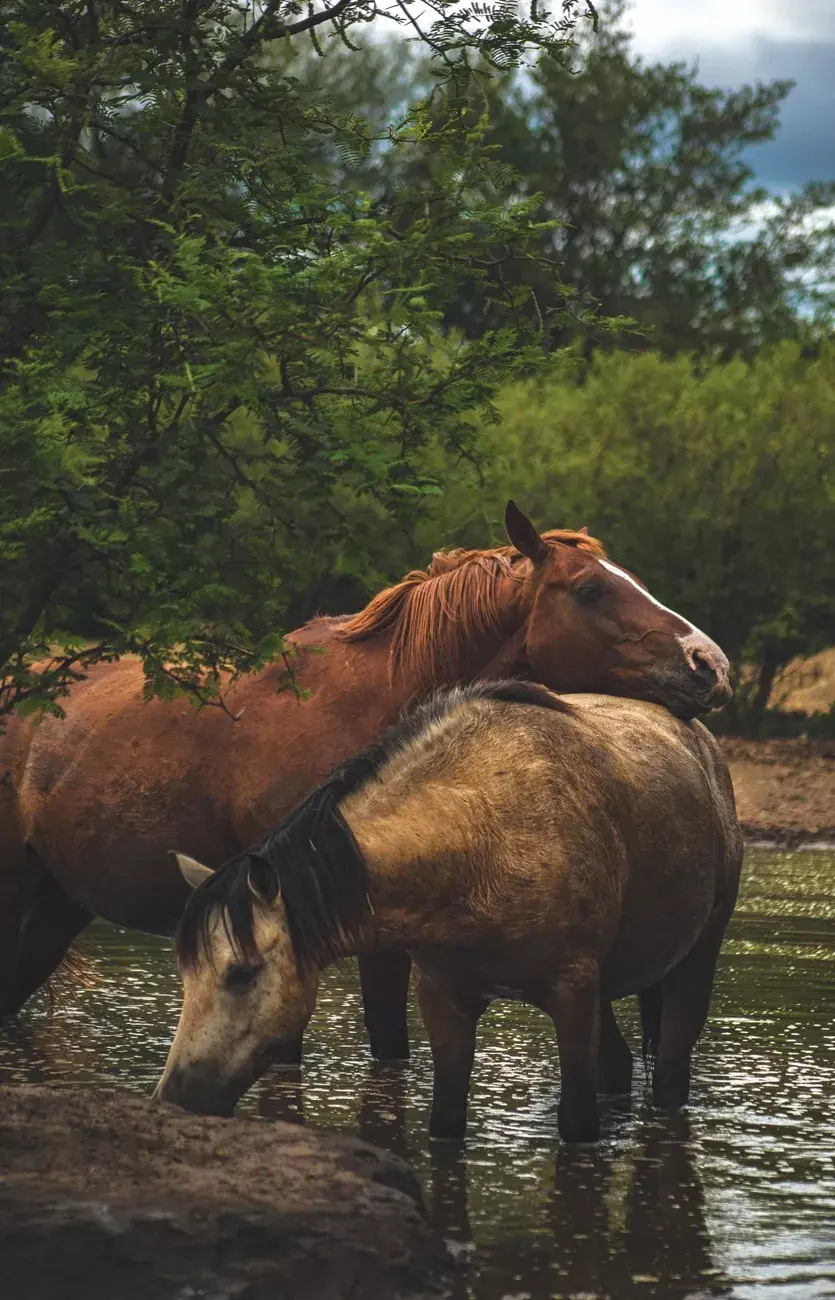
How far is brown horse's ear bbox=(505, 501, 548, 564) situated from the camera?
8.21 metres

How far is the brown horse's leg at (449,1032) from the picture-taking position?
688 cm

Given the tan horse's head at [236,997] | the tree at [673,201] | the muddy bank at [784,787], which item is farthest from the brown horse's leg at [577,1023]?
the tree at [673,201]

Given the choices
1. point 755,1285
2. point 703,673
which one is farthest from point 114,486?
point 755,1285

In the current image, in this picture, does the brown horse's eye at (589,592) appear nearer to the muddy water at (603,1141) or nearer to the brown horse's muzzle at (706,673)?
the brown horse's muzzle at (706,673)

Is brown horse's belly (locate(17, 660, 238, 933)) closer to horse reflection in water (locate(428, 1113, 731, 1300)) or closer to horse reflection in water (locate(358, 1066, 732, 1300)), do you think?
horse reflection in water (locate(358, 1066, 732, 1300))

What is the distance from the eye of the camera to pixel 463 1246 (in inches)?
226

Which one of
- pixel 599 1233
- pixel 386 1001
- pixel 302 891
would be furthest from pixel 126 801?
pixel 599 1233

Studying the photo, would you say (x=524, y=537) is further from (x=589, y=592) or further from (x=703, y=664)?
(x=703, y=664)

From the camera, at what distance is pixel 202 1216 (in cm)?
488

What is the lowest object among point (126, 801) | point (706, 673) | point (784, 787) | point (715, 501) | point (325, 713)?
point (784, 787)

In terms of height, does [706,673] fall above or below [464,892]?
above

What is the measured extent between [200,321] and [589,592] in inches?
94.4

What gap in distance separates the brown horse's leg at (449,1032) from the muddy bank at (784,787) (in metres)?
15.9

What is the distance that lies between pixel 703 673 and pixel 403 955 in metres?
1.87
